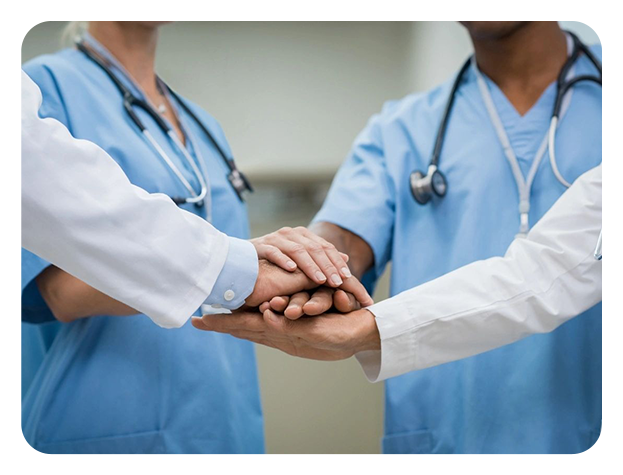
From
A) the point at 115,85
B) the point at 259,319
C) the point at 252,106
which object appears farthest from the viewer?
the point at 252,106

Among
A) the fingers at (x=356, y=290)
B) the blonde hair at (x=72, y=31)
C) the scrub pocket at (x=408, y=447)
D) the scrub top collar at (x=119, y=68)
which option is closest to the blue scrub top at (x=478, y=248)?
the scrub pocket at (x=408, y=447)

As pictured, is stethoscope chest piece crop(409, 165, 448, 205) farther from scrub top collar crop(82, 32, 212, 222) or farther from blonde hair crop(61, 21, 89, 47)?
blonde hair crop(61, 21, 89, 47)

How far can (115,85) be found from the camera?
103 centimetres

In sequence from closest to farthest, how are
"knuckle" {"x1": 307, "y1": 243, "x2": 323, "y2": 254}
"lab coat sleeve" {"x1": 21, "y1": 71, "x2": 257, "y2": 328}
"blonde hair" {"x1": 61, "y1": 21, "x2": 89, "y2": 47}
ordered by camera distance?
1. "lab coat sleeve" {"x1": 21, "y1": 71, "x2": 257, "y2": 328}
2. "knuckle" {"x1": 307, "y1": 243, "x2": 323, "y2": 254}
3. "blonde hair" {"x1": 61, "y1": 21, "x2": 89, "y2": 47}

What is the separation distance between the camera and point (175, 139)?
3.40ft

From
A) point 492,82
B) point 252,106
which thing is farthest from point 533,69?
point 252,106

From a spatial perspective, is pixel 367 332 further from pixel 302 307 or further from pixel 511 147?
pixel 511 147

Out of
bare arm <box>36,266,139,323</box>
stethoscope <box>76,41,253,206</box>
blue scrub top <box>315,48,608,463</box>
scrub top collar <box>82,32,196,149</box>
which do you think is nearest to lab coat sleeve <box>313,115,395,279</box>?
blue scrub top <box>315,48,608,463</box>

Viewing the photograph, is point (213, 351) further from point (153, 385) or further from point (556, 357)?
point (556, 357)

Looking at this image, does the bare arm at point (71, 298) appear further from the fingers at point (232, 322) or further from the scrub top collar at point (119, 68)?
the scrub top collar at point (119, 68)

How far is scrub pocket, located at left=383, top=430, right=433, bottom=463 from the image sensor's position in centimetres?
111

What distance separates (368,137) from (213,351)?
1.61 ft

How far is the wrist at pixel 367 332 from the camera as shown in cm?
94

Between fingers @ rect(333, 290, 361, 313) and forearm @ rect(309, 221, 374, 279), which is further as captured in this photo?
forearm @ rect(309, 221, 374, 279)
